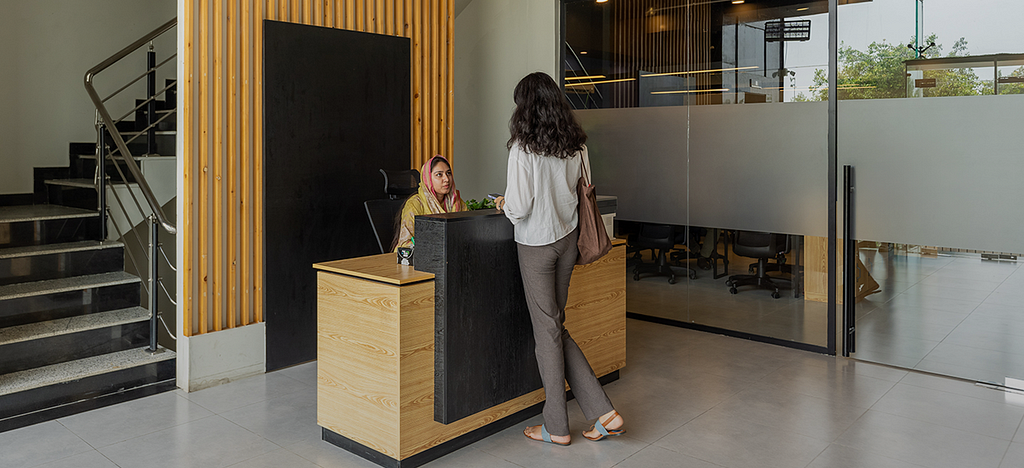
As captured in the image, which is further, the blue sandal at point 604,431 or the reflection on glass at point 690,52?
the reflection on glass at point 690,52

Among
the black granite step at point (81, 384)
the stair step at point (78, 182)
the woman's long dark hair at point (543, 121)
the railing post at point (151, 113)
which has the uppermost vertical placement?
the railing post at point (151, 113)

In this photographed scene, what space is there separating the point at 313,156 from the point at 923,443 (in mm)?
4079

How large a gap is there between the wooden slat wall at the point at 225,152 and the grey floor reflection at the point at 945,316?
14.0ft

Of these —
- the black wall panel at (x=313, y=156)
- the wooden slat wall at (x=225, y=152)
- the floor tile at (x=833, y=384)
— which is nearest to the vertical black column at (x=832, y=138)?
the floor tile at (x=833, y=384)

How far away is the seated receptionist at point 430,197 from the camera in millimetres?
4371

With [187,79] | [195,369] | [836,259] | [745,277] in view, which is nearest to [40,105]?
[187,79]

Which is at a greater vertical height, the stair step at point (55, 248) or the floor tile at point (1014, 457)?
the stair step at point (55, 248)

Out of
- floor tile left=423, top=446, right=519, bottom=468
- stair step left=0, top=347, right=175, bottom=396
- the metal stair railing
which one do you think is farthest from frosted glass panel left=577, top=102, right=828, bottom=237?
stair step left=0, top=347, right=175, bottom=396

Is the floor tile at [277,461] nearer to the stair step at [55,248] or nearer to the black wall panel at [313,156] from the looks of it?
the black wall panel at [313,156]

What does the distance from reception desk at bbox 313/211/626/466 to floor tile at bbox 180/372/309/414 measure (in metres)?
0.91

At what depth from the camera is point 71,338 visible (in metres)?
4.37

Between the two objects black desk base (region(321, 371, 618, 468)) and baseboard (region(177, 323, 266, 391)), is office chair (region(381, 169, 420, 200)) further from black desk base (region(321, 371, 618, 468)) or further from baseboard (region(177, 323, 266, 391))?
black desk base (region(321, 371, 618, 468))

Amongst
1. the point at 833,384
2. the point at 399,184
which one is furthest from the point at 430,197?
the point at 833,384

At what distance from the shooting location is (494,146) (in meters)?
7.20
